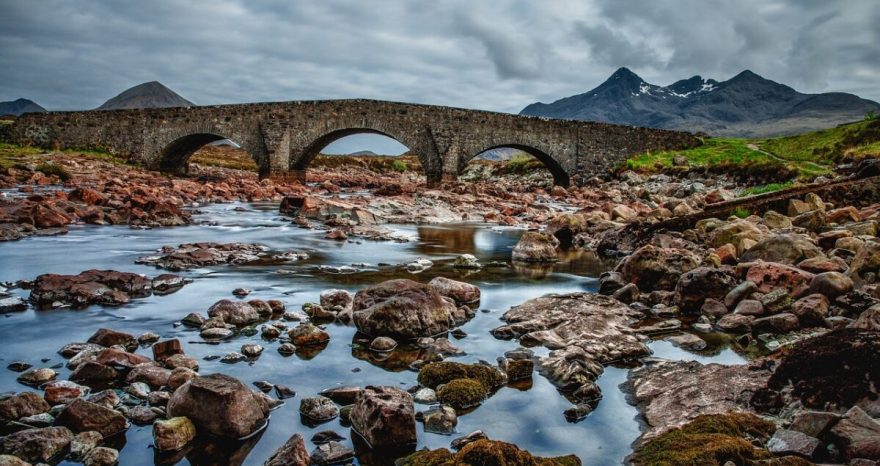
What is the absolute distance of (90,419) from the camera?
330 centimetres

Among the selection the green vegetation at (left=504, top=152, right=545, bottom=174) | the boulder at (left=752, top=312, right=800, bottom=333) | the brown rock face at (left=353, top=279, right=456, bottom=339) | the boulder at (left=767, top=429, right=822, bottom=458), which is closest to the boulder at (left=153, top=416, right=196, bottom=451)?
the brown rock face at (left=353, top=279, right=456, bottom=339)

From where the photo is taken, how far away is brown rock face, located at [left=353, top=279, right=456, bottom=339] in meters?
5.40

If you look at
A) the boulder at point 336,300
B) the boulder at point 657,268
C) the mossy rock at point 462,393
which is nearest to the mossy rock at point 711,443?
the mossy rock at point 462,393

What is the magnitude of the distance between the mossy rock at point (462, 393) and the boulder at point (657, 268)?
4.18m

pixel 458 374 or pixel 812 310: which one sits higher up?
pixel 812 310

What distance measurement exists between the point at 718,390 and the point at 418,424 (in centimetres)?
207

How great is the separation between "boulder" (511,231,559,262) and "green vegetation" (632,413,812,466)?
719 cm

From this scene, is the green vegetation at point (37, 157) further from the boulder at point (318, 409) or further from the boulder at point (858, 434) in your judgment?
the boulder at point (858, 434)

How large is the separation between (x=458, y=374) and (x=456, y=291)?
8.58 feet

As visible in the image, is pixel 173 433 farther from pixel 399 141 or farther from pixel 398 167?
pixel 398 167

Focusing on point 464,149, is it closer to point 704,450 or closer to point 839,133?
point 839,133

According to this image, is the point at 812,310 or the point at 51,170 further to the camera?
the point at 51,170

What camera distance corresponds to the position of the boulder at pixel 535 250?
10.6 meters

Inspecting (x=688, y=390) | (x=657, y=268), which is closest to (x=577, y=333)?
(x=688, y=390)
